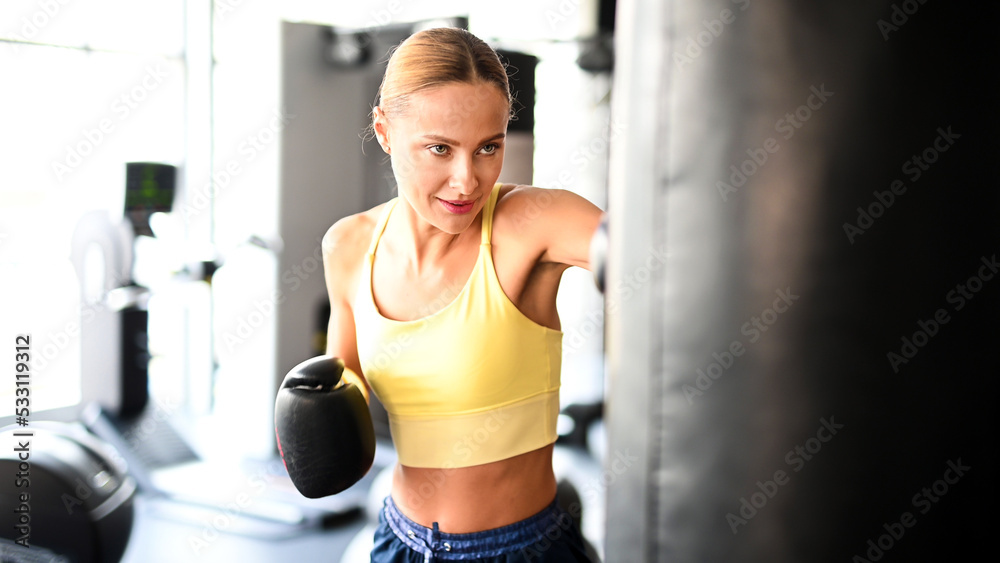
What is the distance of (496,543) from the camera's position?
1.36m

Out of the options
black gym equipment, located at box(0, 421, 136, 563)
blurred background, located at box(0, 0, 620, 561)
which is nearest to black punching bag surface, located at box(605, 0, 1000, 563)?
black gym equipment, located at box(0, 421, 136, 563)

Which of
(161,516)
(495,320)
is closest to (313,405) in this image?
(495,320)

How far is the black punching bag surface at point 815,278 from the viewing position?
1.90ft

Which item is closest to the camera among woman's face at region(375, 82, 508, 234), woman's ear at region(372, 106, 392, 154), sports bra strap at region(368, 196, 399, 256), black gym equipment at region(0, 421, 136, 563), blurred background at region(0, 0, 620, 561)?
woman's face at region(375, 82, 508, 234)

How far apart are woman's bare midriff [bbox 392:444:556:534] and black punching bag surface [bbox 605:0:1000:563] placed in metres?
0.77

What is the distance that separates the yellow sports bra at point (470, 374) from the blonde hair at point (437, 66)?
245 mm

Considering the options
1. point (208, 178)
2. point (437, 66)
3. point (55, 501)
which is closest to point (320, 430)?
point (437, 66)

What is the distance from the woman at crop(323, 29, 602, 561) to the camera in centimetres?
123

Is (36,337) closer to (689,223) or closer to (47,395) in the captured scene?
(47,395)

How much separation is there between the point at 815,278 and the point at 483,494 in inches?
36.0

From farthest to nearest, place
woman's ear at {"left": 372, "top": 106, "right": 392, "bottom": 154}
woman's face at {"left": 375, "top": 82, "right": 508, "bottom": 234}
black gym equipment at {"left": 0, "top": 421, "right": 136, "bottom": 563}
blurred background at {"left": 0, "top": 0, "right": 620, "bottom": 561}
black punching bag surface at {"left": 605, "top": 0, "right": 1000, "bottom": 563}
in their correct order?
blurred background at {"left": 0, "top": 0, "right": 620, "bottom": 561} < black gym equipment at {"left": 0, "top": 421, "right": 136, "bottom": 563} < woman's ear at {"left": 372, "top": 106, "right": 392, "bottom": 154} < woman's face at {"left": 375, "top": 82, "right": 508, "bottom": 234} < black punching bag surface at {"left": 605, "top": 0, "right": 1000, "bottom": 563}

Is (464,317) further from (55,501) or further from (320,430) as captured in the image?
(55,501)

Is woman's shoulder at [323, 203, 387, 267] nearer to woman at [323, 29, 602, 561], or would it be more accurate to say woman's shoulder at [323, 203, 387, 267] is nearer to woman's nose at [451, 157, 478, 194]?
woman at [323, 29, 602, 561]

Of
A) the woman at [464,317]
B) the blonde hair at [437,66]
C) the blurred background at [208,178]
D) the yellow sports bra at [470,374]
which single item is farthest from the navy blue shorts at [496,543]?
the blurred background at [208,178]
